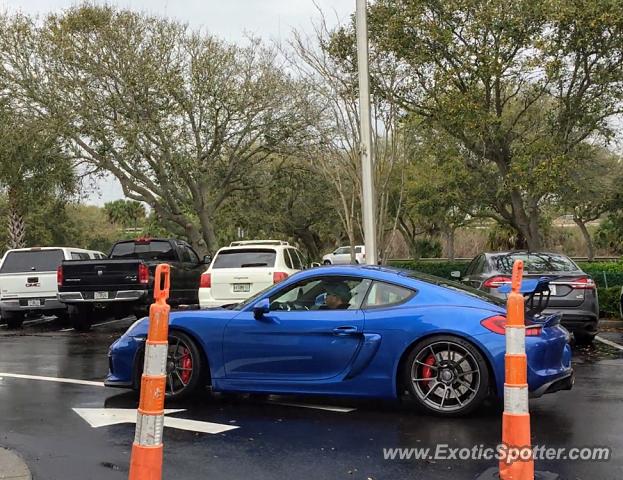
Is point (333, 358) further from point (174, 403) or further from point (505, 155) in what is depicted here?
point (505, 155)

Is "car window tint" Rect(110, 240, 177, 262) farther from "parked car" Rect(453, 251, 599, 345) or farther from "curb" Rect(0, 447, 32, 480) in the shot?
"curb" Rect(0, 447, 32, 480)

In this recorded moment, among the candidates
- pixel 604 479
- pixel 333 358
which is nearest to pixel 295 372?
pixel 333 358

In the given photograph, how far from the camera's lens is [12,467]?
488 cm

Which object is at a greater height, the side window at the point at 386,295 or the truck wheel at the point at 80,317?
the side window at the point at 386,295

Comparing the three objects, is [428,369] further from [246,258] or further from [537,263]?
[246,258]

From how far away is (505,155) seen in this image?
17203 mm

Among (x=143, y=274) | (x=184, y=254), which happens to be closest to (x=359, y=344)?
(x=143, y=274)

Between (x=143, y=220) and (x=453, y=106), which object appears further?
(x=143, y=220)

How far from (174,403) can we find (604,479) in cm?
398

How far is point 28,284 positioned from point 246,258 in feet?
18.3

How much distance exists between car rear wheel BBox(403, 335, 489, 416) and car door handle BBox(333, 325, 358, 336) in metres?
0.55

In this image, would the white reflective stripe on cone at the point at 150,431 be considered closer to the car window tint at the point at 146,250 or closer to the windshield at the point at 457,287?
the windshield at the point at 457,287

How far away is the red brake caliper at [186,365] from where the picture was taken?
6.82 metres

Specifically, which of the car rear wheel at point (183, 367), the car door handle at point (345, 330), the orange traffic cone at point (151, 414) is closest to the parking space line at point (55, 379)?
the car rear wheel at point (183, 367)
